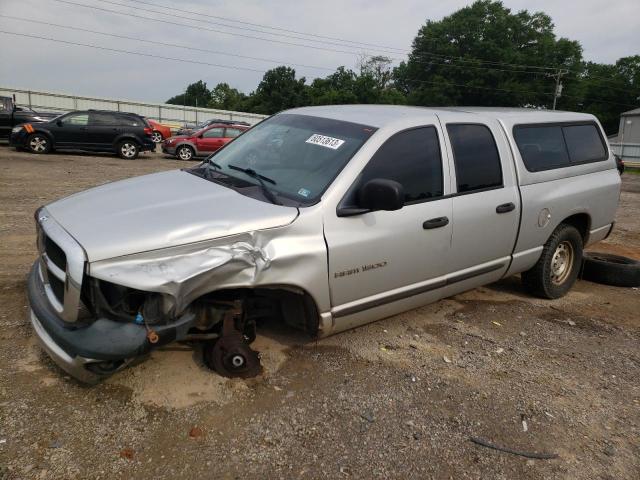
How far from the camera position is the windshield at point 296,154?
3.50 m

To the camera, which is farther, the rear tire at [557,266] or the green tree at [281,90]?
the green tree at [281,90]

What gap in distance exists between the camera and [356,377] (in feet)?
11.5

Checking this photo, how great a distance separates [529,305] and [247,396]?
3171mm

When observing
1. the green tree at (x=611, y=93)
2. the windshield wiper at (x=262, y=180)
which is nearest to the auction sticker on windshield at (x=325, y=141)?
the windshield wiper at (x=262, y=180)

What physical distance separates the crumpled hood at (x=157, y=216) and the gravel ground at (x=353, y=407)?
3.24ft

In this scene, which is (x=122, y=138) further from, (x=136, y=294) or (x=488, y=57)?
(x=488, y=57)

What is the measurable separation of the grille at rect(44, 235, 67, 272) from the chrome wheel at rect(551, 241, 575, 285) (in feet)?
14.5

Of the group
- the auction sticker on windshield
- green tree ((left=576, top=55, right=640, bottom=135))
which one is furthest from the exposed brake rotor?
green tree ((left=576, top=55, right=640, bottom=135))

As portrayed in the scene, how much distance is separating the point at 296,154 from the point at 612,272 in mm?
4087

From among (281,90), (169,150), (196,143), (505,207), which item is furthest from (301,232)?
(281,90)

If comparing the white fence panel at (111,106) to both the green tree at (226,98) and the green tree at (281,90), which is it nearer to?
the green tree at (281,90)

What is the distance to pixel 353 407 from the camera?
3174 mm

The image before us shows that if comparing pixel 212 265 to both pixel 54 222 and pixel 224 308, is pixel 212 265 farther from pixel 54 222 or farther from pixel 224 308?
pixel 54 222

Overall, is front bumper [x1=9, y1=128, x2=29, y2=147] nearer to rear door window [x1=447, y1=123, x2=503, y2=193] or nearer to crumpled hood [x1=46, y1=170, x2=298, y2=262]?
crumpled hood [x1=46, y1=170, x2=298, y2=262]
